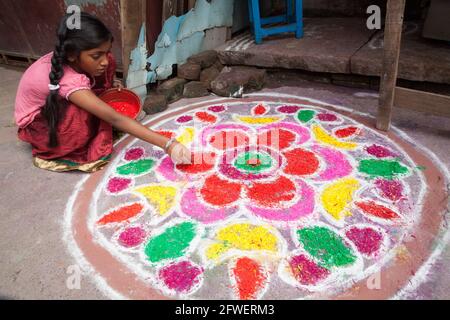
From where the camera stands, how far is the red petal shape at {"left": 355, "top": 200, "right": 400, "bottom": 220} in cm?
207

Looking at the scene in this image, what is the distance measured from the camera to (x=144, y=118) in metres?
3.37

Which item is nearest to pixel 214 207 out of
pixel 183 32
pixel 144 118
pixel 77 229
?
pixel 77 229

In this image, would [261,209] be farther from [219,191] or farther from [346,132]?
[346,132]

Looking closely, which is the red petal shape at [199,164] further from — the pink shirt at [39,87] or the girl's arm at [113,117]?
the pink shirt at [39,87]

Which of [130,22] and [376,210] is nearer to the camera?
[376,210]

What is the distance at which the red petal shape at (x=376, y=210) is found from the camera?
2066 mm

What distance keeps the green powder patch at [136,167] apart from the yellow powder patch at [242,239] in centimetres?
86

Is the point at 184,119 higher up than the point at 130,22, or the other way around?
the point at 130,22

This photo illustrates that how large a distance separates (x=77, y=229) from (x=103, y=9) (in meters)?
2.27

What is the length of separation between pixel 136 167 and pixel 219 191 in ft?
2.26

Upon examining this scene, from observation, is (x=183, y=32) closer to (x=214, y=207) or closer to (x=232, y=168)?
(x=232, y=168)

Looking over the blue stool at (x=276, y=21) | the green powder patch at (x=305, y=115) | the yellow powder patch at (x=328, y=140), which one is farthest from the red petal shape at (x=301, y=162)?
the blue stool at (x=276, y=21)

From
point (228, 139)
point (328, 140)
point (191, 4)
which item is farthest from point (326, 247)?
point (191, 4)

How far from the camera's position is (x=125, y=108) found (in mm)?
3045
